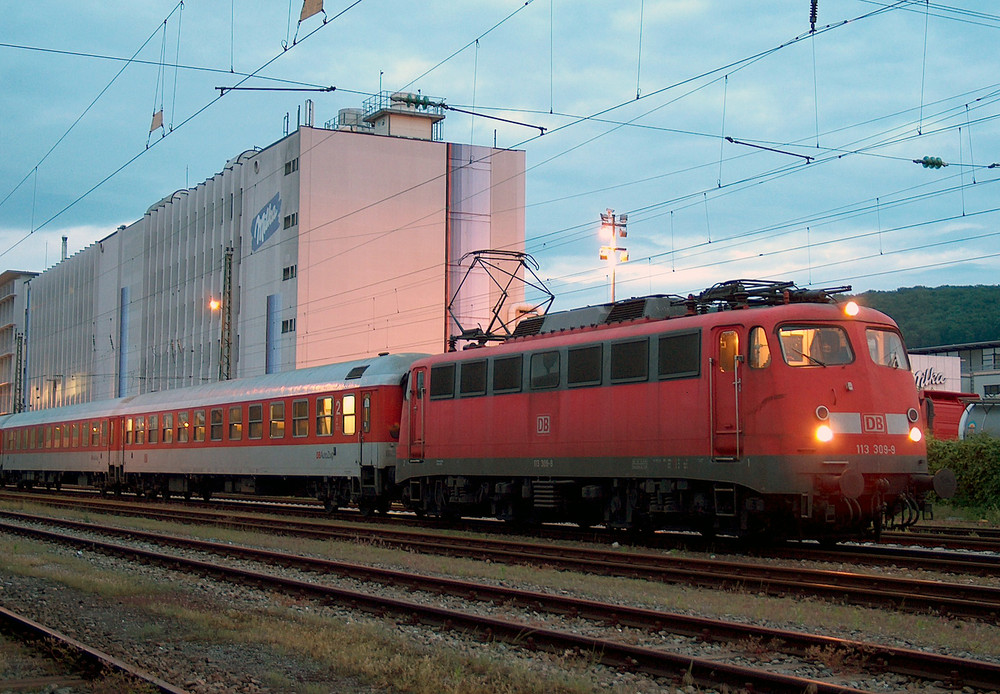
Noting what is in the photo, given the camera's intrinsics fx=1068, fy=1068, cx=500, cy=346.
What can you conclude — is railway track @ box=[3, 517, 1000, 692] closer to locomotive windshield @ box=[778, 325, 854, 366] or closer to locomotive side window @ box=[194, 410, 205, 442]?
locomotive windshield @ box=[778, 325, 854, 366]

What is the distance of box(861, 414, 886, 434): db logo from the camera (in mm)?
15859

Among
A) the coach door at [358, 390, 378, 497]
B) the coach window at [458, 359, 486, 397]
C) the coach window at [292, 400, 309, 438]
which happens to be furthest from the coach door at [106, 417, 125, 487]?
the coach window at [458, 359, 486, 397]

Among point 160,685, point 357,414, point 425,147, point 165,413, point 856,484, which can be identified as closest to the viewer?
point 160,685

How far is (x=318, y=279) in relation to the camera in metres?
61.2

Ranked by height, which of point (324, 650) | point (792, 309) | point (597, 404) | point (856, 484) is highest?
point (792, 309)

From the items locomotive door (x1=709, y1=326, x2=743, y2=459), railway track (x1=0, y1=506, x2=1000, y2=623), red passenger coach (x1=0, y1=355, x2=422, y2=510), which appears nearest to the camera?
railway track (x1=0, y1=506, x2=1000, y2=623)

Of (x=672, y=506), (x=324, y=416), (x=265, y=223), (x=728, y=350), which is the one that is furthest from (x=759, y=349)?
(x=265, y=223)

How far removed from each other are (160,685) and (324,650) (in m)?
1.88

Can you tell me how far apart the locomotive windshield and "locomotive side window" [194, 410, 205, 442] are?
22695mm

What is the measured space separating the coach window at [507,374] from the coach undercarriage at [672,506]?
72.3 inches

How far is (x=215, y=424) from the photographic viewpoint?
A: 1309 inches

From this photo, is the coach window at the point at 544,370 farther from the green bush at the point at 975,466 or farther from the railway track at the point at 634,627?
the green bush at the point at 975,466

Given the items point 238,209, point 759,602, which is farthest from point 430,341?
point 759,602

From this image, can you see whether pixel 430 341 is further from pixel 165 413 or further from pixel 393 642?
pixel 393 642
